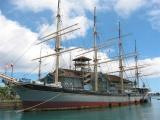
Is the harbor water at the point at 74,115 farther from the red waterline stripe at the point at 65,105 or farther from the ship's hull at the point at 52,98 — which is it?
the ship's hull at the point at 52,98

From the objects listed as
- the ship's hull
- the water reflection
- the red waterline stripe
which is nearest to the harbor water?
the water reflection

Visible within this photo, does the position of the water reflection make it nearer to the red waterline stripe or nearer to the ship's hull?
the red waterline stripe

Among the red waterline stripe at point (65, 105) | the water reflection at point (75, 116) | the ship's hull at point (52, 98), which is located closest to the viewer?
the water reflection at point (75, 116)

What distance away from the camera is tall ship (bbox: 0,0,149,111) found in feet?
163

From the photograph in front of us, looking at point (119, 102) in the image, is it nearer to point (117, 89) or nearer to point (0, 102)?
point (117, 89)

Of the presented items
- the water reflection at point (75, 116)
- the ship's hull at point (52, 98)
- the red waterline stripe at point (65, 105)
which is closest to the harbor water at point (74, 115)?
the water reflection at point (75, 116)

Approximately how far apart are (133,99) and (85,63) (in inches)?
649

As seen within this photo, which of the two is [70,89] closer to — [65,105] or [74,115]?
[65,105]

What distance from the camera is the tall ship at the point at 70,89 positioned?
163 ft

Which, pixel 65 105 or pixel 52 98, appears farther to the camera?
pixel 65 105

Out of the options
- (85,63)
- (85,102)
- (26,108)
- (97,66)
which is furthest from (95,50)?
(26,108)

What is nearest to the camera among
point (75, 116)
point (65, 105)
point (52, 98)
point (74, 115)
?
point (75, 116)

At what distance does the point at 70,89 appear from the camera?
5409cm

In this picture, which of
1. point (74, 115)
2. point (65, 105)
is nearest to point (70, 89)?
point (65, 105)
